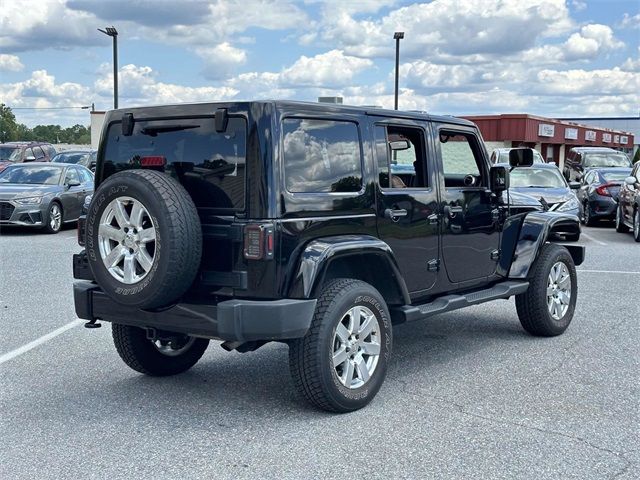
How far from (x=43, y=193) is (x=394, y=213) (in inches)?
486

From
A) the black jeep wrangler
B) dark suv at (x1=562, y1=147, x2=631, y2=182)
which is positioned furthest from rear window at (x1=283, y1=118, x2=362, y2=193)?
dark suv at (x1=562, y1=147, x2=631, y2=182)

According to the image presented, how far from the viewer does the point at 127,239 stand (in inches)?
186

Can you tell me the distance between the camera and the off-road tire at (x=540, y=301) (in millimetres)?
6980

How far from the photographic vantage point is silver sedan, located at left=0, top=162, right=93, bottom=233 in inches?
619

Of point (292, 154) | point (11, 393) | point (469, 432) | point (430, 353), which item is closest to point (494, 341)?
point (430, 353)

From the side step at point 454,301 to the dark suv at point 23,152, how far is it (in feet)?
66.7

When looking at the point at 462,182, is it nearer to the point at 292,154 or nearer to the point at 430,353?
the point at 430,353

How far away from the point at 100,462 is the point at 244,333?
3.38 ft

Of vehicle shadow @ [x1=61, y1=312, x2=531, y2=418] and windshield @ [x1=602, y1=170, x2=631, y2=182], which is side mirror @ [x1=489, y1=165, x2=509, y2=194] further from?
windshield @ [x1=602, y1=170, x2=631, y2=182]

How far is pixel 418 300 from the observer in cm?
600

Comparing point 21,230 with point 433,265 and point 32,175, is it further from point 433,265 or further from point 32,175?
point 433,265

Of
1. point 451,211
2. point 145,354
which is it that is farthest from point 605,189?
point 145,354

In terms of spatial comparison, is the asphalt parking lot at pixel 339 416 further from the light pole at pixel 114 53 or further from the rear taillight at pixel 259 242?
the light pole at pixel 114 53

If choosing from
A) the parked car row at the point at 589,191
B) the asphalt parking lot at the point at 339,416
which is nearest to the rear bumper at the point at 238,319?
the asphalt parking lot at the point at 339,416
